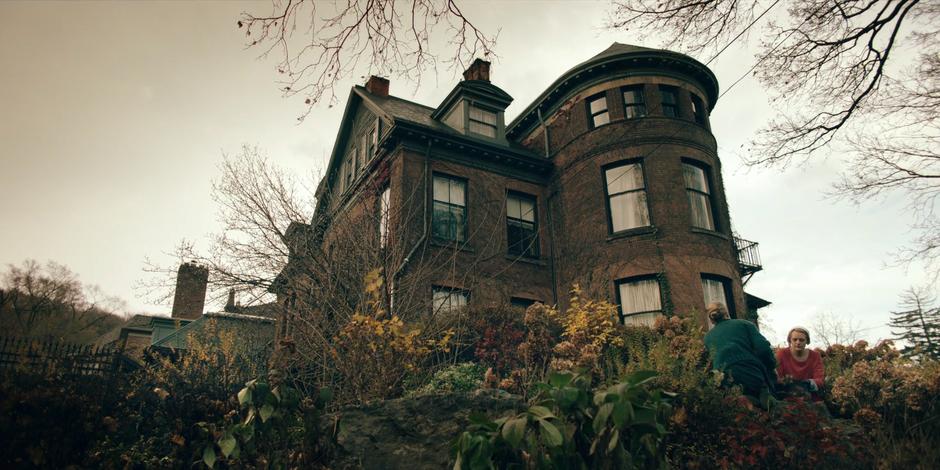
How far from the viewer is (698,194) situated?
1619 cm

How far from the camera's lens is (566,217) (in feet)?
56.2

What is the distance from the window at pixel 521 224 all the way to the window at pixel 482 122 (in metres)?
2.57

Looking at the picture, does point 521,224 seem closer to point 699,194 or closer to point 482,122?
point 482,122

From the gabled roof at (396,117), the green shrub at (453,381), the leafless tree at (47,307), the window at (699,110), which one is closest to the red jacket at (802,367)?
the green shrub at (453,381)

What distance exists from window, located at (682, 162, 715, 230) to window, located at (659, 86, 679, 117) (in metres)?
1.81

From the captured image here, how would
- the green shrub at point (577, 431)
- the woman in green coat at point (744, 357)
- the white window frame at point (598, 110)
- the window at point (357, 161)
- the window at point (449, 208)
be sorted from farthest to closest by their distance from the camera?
1. the window at point (357, 161)
2. the white window frame at point (598, 110)
3. the window at point (449, 208)
4. the woman in green coat at point (744, 357)
5. the green shrub at point (577, 431)

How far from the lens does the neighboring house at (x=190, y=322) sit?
40.9ft

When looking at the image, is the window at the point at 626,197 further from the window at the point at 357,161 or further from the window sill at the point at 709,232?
the window at the point at 357,161

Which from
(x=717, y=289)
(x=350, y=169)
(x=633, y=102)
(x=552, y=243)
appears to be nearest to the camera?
(x=717, y=289)

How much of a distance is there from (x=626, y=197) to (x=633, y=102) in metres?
3.46

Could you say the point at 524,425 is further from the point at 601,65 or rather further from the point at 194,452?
the point at 601,65

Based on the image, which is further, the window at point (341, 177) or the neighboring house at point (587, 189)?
the window at point (341, 177)

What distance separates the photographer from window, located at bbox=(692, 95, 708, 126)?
17694 mm

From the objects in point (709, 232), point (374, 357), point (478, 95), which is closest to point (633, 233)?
point (709, 232)
